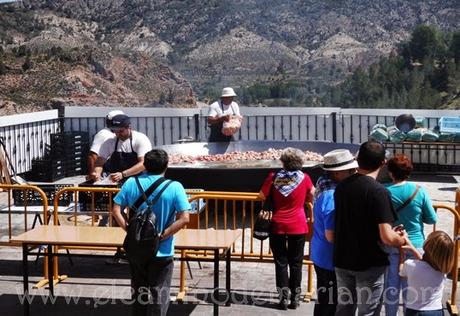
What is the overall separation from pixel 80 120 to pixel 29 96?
23457mm

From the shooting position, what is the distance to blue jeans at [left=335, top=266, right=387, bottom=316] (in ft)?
18.1

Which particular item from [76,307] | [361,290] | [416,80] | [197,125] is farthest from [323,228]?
[416,80]

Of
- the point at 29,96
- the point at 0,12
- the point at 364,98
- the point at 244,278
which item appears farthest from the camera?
the point at 0,12

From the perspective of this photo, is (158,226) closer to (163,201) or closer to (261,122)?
(163,201)

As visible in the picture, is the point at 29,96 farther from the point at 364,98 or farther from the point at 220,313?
the point at 220,313

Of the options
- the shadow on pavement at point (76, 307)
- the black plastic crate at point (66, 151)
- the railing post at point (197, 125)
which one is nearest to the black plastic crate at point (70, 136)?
the black plastic crate at point (66, 151)

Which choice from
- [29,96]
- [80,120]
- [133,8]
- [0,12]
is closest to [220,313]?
[80,120]

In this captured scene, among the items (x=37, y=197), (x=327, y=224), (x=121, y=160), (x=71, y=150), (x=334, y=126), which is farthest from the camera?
(x=334, y=126)

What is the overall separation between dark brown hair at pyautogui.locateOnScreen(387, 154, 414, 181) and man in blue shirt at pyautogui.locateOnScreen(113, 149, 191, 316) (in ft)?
5.25

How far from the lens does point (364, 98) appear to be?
5241 cm

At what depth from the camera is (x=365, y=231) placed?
17.9 feet

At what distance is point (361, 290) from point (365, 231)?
44cm

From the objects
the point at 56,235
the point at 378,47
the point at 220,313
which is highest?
the point at 378,47

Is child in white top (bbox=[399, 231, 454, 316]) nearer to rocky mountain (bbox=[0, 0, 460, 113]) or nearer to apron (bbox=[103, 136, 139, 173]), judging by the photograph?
apron (bbox=[103, 136, 139, 173])
